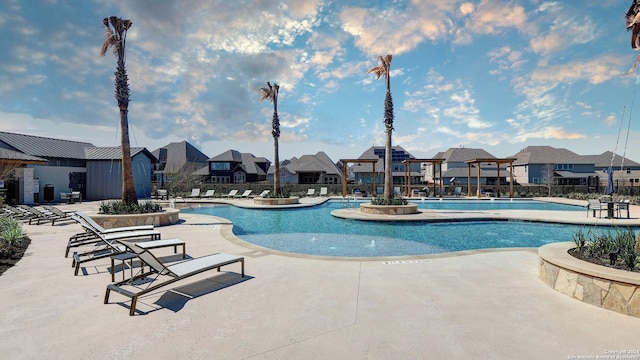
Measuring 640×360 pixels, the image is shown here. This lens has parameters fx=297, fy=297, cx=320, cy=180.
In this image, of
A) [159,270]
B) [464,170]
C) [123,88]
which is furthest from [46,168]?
[464,170]

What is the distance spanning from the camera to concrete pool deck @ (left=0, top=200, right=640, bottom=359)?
3.12 metres

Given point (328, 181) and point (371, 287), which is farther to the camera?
point (328, 181)

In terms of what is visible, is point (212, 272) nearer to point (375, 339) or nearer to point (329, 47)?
point (375, 339)

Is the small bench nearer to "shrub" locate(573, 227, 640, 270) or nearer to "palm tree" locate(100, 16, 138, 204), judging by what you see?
"shrub" locate(573, 227, 640, 270)

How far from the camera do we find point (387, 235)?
468 inches

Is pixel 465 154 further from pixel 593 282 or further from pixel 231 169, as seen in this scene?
pixel 593 282

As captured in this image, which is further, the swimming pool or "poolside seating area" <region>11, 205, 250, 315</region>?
the swimming pool

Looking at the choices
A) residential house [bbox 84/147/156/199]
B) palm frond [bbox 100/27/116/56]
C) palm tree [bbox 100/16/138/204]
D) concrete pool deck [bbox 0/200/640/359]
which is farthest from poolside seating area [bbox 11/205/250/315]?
residential house [bbox 84/147/156/199]

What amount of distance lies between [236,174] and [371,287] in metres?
49.0

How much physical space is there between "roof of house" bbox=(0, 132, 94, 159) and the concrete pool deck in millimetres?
27720

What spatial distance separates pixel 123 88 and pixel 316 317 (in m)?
14.8

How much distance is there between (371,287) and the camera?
5.00 metres

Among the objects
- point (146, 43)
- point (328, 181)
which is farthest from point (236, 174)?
point (146, 43)

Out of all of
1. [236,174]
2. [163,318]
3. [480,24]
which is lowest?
[163,318]
